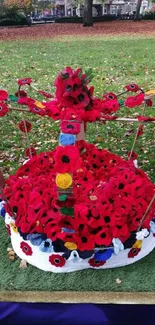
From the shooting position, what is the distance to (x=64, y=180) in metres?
2.23

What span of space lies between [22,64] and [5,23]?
1348 cm

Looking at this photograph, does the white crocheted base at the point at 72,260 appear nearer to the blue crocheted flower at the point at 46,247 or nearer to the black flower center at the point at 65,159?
the blue crocheted flower at the point at 46,247

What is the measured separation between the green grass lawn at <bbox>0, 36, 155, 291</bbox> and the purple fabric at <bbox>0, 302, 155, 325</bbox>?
0.58ft

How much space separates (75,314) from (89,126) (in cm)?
366

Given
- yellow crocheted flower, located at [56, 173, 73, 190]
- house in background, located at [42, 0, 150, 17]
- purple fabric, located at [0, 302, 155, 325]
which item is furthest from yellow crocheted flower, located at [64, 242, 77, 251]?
house in background, located at [42, 0, 150, 17]

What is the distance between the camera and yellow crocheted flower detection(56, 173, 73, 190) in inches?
87.4

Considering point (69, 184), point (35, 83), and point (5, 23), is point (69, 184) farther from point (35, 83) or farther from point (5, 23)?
point (5, 23)

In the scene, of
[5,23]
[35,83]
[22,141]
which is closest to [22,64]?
[35,83]

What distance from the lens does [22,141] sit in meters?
5.39

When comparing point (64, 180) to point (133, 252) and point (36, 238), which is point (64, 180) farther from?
point (133, 252)

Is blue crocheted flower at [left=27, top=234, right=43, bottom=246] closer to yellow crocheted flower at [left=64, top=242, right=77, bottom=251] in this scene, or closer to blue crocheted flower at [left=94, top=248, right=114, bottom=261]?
yellow crocheted flower at [left=64, top=242, right=77, bottom=251]

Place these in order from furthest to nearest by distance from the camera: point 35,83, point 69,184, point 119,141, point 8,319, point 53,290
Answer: point 35,83 < point 119,141 < point 53,290 < point 8,319 < point 69,184

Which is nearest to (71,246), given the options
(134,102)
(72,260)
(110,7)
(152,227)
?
(72,260)

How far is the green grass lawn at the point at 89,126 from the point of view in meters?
2.78
